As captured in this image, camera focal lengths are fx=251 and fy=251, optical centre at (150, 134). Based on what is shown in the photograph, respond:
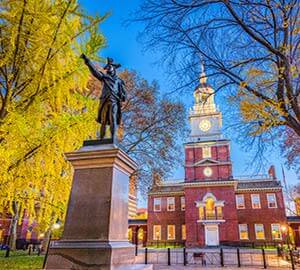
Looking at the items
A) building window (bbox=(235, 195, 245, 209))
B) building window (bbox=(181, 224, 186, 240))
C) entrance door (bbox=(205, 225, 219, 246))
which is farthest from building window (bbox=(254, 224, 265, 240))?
building window (bbox=(181, 224, 186, 240))

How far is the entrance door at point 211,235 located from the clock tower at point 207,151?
6.57 metres

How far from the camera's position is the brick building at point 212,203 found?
33156 millimetres

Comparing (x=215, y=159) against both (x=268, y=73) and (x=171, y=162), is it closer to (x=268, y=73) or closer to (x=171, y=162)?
(x=171, y=162)

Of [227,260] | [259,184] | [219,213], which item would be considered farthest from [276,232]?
[227,260]

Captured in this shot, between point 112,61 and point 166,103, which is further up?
point 166,103

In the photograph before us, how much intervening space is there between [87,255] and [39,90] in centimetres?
351

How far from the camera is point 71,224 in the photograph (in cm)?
438

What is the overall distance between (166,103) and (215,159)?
22256 mm

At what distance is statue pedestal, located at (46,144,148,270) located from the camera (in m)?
3.94

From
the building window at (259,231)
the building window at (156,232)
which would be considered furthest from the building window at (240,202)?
the building window at (156,232)

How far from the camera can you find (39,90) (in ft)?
17.8

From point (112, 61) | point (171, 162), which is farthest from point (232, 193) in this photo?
point (112, 61)

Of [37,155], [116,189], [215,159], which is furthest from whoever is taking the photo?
[215,159]

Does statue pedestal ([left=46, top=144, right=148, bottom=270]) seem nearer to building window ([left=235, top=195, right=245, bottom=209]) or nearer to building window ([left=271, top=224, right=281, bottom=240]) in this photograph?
building window ([left=235, top=195, right=245, bottom=209])
